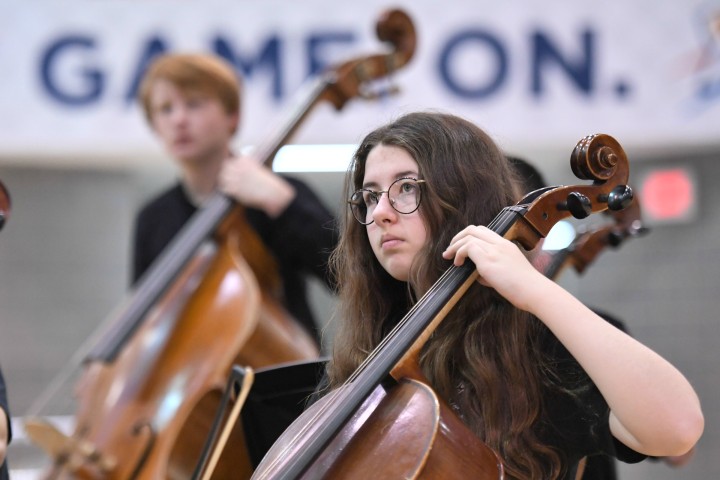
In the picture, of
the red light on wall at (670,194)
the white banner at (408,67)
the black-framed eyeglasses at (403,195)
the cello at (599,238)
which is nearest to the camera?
the black-framed eyeglasses at (403,195)

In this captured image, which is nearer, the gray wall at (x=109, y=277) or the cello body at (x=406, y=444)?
the cello body at (x=406, y=444)

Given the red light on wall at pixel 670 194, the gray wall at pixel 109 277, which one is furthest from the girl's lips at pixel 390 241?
the red light on wall at pixel 670 194

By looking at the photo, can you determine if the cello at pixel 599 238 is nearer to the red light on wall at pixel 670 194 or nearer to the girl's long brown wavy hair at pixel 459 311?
the girl's long brown wavy hair at pixel 459 311

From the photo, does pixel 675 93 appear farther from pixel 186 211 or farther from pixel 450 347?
pixel 450 347

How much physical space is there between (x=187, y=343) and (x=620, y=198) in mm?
1143

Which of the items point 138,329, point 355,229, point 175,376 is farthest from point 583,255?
point 138,329

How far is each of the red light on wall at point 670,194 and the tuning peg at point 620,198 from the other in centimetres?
274

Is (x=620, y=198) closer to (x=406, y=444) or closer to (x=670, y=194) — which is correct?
(x=406, y=444)

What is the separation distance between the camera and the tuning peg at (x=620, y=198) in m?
1.21

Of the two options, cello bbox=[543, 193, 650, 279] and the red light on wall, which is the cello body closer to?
cello bbox=[543, 193, 650, 279]

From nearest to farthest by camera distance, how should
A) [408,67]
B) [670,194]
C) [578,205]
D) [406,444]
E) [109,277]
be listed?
1. [406,444]
2. [578,205]
3. [408,67]
4. [670,194]
5. [109,277]

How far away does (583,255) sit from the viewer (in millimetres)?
1853

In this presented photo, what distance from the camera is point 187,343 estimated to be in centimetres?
212

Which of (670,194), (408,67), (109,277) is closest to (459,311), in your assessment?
(408,67)
